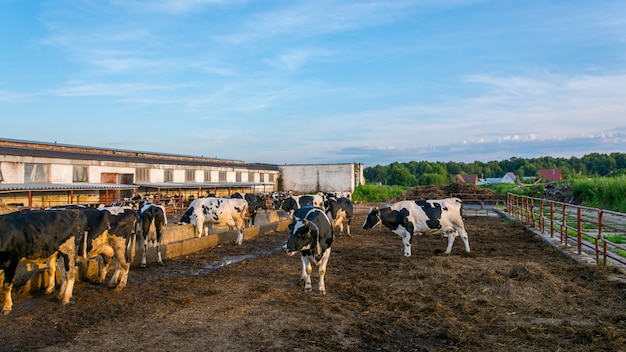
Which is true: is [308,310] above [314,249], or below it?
below

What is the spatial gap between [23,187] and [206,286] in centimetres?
1712

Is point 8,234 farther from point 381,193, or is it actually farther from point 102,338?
point 381,193

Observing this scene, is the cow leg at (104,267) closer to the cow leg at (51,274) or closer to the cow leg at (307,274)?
the cow leg at (51,274)

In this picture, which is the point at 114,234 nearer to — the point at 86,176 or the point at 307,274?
the point at 307,274

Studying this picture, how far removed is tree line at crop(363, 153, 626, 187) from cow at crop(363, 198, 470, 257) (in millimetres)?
66609

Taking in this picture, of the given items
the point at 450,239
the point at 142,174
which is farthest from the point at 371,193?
the point at 450,239

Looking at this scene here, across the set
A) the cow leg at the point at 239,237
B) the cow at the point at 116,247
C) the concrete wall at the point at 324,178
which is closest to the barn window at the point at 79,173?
the cow leg at the point at 239,237

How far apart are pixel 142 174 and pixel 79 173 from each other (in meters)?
5.73

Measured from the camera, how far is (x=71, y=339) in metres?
5.86

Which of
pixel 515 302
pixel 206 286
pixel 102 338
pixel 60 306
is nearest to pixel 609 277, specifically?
pixel 515 302

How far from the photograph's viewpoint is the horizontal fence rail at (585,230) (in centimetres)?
994

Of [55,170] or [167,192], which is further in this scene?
[167,192]

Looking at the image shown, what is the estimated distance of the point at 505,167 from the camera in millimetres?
143125

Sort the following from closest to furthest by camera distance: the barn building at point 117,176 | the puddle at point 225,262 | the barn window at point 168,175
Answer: the puddle at point 225,262 < the barn building at point 117,176 < the barn window at point 168,175
